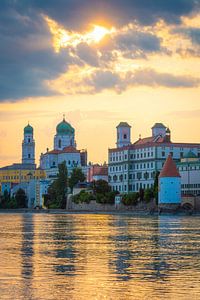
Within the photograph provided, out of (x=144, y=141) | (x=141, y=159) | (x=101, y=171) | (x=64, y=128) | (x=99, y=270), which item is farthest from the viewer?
(x=64, y=128)

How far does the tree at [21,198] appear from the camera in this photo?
553 ft

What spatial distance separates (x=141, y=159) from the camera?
427ft

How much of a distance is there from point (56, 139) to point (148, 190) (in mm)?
72868

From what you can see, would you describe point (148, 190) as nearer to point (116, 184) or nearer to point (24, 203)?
point (116, 184)

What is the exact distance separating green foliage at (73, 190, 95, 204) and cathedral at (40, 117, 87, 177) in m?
26.5

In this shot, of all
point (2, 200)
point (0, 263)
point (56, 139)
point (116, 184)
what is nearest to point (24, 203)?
point (2, 200)

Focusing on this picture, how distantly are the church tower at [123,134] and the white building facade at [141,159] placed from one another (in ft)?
28.4

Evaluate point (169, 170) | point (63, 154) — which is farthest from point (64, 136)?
point (169, 170)

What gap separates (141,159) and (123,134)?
63.6 feet

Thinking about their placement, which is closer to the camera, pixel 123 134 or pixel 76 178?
pixel 76 178

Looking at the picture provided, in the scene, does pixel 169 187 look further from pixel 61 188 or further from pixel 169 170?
pixel 61 188

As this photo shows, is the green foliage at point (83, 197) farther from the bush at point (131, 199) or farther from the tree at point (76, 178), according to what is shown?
the bush at point (131, 199)

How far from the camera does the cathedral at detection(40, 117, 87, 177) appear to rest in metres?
172

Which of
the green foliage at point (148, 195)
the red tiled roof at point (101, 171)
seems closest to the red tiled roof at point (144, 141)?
the red tiled roof at point (101, 171)
